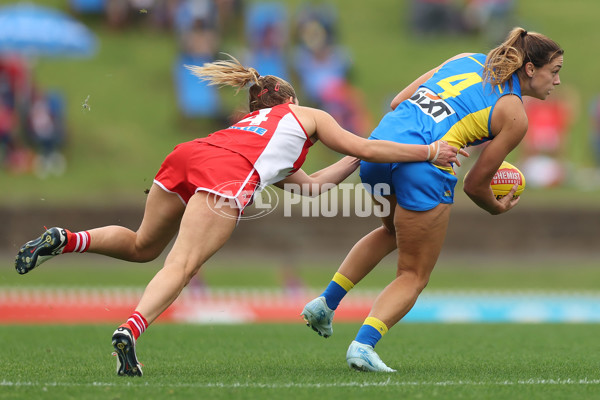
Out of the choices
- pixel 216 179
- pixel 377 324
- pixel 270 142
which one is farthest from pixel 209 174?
pixel 377 324

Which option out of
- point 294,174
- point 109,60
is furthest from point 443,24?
point 294,174

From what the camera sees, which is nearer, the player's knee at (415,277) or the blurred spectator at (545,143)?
the player's knee at (415,277)

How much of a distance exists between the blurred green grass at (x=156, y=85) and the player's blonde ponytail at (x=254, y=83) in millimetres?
9848

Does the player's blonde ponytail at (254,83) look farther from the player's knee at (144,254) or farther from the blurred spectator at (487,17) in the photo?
the blurred spectator at (487,17)

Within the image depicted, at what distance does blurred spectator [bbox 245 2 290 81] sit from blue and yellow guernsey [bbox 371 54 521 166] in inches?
579

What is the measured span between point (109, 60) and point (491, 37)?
28.6 ft

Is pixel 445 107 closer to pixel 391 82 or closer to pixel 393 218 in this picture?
pixel 393 218

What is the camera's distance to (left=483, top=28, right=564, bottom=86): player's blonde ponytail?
572cm

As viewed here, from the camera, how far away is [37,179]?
1756 cm

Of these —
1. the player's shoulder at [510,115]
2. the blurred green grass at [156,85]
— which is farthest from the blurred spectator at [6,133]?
the player's shoulder at [510,115]

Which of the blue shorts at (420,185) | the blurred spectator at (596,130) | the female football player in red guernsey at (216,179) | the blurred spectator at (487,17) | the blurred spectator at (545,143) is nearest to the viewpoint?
the female football player in red guernsey at (216,179)

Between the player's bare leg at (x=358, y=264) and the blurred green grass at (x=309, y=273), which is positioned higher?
the player's bare leg at (x=358, y=264)

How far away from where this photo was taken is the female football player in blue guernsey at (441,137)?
5.63 metres

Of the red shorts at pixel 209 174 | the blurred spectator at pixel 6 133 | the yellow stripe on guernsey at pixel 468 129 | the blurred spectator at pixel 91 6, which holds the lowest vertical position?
the blurred spectator at pixel 6 133
